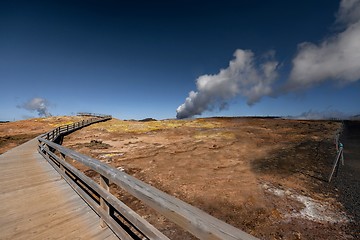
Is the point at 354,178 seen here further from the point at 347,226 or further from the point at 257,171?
the point at 347,226

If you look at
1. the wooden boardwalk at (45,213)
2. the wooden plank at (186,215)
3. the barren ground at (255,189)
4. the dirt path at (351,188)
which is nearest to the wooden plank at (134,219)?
the wooden plank at (186,215)

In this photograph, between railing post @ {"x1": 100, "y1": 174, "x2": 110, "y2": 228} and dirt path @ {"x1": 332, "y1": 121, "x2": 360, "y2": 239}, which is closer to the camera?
railing post @ {"x1": 100, "y1": 174, "x2": 110, "y2": 228}

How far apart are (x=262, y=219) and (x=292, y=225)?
84 cm

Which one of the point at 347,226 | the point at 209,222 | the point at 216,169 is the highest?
the point at 209,222

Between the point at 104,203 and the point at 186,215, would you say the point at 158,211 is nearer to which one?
the point at 186,215

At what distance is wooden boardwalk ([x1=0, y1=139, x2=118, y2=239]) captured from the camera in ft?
12.5

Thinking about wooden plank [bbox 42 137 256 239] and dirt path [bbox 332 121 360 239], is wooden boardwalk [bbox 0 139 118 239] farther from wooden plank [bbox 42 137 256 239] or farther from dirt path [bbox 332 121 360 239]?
dirt path [bbox 332 121 360 239]

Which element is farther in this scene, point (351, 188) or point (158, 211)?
point (351, 188)

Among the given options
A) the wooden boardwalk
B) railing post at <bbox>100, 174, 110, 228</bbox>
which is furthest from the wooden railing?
the wooden boardwalk

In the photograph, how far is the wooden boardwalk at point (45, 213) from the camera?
12.5ft

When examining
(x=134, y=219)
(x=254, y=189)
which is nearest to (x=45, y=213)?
(x=134, y=219)

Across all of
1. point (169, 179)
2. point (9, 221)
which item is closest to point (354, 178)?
point (169, 179)

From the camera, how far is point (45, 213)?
4.63 m

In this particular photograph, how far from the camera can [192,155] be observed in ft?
51.7
